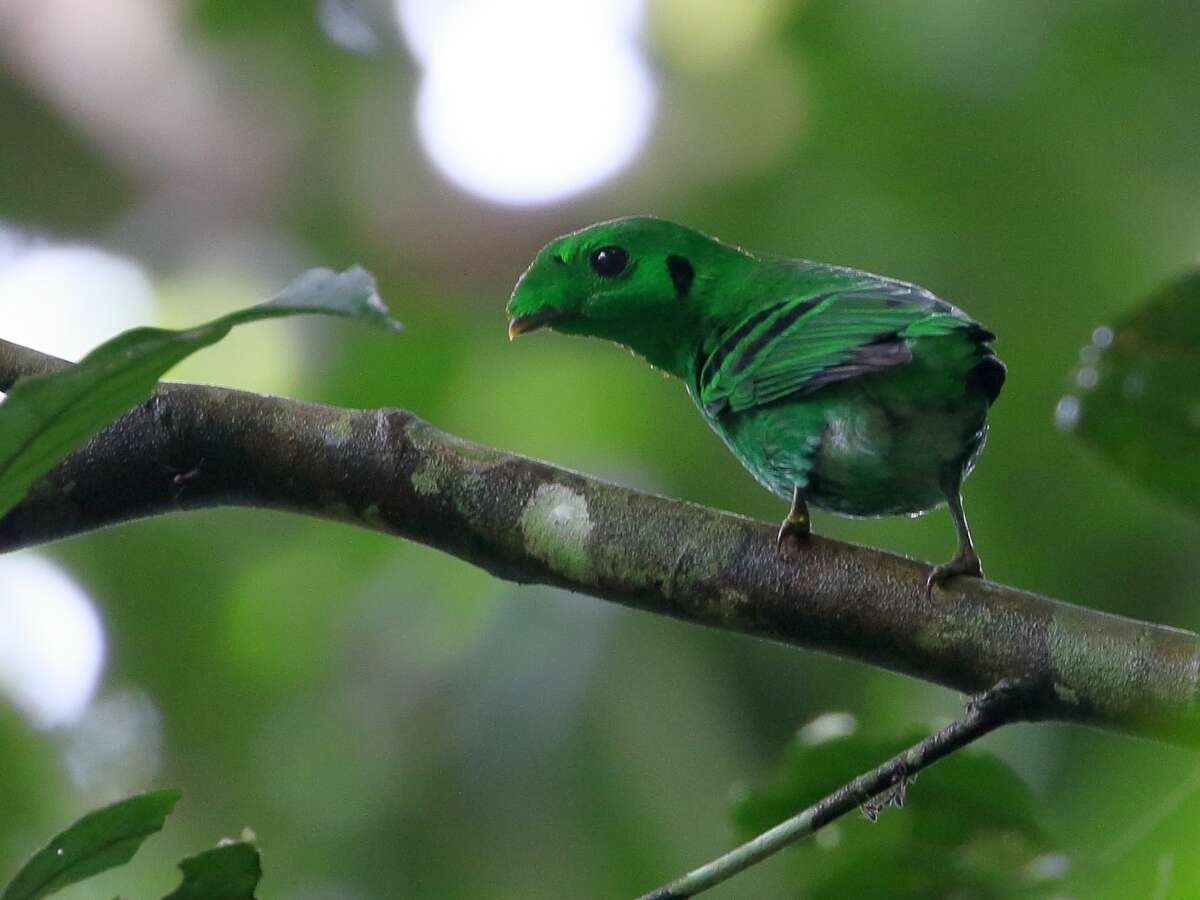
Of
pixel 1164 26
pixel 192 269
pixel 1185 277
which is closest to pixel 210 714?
pixel 192 269

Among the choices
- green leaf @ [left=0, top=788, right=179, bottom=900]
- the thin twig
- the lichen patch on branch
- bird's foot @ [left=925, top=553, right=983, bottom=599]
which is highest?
the lichen patch on branch

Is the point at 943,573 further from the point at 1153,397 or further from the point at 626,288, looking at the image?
the point at 626,288

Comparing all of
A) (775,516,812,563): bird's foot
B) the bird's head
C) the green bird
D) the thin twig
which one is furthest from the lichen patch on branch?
the bird's head

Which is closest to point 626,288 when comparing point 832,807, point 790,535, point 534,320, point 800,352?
point 534,320

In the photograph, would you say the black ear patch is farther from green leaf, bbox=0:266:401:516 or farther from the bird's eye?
green leaf, bbox=0:266:401:516

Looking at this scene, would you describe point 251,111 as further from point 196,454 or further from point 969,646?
point 969,646

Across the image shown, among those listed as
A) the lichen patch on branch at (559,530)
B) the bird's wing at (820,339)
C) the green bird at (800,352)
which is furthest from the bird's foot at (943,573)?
the bird's wing at (820,339)
